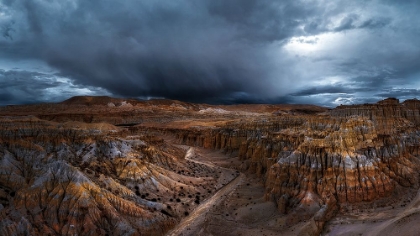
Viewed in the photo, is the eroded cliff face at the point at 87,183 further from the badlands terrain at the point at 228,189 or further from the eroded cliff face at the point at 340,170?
the eroded cliff face at the point at 340,170

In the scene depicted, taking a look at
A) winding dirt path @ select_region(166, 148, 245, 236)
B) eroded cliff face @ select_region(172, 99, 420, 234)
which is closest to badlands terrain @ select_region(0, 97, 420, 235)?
eroded cliff face @ select_region(172, 99, 420, 234)

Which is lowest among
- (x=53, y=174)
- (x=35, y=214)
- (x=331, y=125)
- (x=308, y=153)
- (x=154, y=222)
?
(x=154, y=222)

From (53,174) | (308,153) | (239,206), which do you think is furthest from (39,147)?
(308,153)

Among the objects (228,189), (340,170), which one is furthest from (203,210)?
(340,170)

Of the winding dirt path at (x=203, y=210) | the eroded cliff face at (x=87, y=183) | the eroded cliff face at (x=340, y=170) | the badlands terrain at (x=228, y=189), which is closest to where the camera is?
the badlands terrain at (x=228, y=189)

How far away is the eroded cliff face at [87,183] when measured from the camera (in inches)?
1373

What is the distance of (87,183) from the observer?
3922 centimetres

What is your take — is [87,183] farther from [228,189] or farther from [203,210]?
[228,189]

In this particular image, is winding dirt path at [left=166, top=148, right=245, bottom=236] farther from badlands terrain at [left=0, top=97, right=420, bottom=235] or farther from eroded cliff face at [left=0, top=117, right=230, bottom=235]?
eroded cliff face at [left=0, top=117, right=230, bottom=235]

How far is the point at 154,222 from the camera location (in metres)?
38.4

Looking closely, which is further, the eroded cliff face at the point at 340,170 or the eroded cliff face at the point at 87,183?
the eroded cliff face at the point at 340,170

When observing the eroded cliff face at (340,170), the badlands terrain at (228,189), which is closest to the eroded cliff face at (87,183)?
the badlands terrain at (228,189)

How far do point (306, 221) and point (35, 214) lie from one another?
3018 centimetres

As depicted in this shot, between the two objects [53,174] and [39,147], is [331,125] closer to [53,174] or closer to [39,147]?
[53,174]
